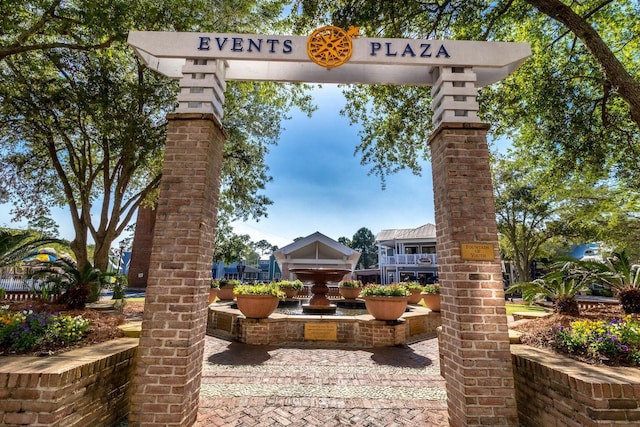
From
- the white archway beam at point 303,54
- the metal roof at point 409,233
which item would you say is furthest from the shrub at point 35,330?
the metal roof at point 409,233

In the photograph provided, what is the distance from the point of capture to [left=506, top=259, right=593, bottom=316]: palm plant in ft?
17.1

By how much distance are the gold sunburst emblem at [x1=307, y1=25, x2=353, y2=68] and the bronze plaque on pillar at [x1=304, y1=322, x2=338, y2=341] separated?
5724 millimetres

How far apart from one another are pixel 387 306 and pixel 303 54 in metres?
5.63

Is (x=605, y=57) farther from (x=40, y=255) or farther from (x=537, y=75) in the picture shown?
(x=40, y=255)

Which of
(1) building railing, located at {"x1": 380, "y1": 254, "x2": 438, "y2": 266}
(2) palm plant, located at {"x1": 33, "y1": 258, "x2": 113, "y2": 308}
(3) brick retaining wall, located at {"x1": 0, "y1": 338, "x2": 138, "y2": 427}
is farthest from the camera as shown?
(1) building railing, located at {"x1": 380, "y1": 254, "x2": 438, "y2": 266}

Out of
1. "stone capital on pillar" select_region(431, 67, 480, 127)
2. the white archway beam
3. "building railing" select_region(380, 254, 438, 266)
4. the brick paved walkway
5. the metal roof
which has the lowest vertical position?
the brick paved walkway

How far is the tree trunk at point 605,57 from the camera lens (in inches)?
201

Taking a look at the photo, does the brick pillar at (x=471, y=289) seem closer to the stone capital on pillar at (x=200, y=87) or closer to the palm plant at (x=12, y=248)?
the stone capital on pillar at (x=200, y=87)

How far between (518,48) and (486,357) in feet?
13.1

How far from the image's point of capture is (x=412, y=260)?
28.2 m

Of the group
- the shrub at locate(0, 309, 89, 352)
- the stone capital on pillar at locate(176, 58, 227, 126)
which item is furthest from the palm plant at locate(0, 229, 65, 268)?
the stone capital on pillar at locate(176, 58, 227, 126)

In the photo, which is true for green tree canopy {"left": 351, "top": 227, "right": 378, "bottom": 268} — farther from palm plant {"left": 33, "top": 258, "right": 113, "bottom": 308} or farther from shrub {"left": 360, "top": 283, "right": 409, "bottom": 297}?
palm plant {"left": 33, "top": 258, "right": 113, "bottom": 308}

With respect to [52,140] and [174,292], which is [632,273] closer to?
[174,292]

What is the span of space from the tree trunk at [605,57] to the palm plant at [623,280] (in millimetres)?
2723
